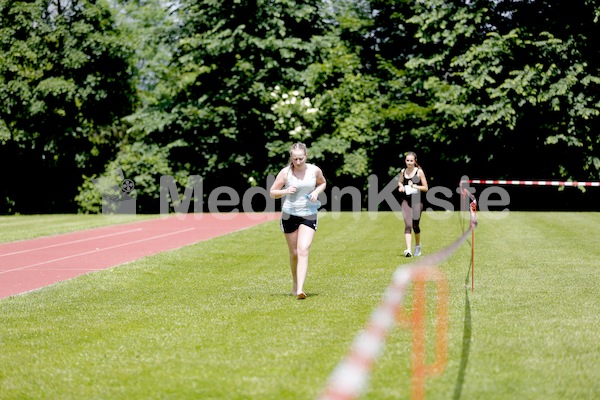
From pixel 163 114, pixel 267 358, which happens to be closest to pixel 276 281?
pixel 267 358

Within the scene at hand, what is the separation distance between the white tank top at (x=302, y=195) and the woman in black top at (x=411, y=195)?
513 cm

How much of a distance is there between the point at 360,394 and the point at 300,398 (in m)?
0.45

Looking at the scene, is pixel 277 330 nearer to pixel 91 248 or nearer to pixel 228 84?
pixel 91 248

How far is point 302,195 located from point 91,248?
9.83m

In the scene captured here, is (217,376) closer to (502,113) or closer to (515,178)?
(502,113)

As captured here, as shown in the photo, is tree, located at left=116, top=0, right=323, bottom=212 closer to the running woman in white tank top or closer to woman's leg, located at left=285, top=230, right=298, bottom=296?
woman's leg, located at left=285, top=230, right=298, bottom=296

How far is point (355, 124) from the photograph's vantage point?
33.2 m

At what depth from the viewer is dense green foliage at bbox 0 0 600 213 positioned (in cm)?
2973

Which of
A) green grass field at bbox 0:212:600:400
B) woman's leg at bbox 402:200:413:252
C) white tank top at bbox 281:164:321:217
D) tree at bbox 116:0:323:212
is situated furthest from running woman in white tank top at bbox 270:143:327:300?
tree at bbox 116:0:323:212

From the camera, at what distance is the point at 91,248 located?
61.2 feet

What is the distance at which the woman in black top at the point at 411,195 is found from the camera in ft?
49.7

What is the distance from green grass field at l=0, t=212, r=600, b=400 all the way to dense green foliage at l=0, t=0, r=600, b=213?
15.1 m

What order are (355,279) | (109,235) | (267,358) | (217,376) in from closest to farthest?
(217,376), (267,358), (355,279), (109,235)

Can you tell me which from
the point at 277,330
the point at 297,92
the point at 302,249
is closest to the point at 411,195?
the point at 302,249
